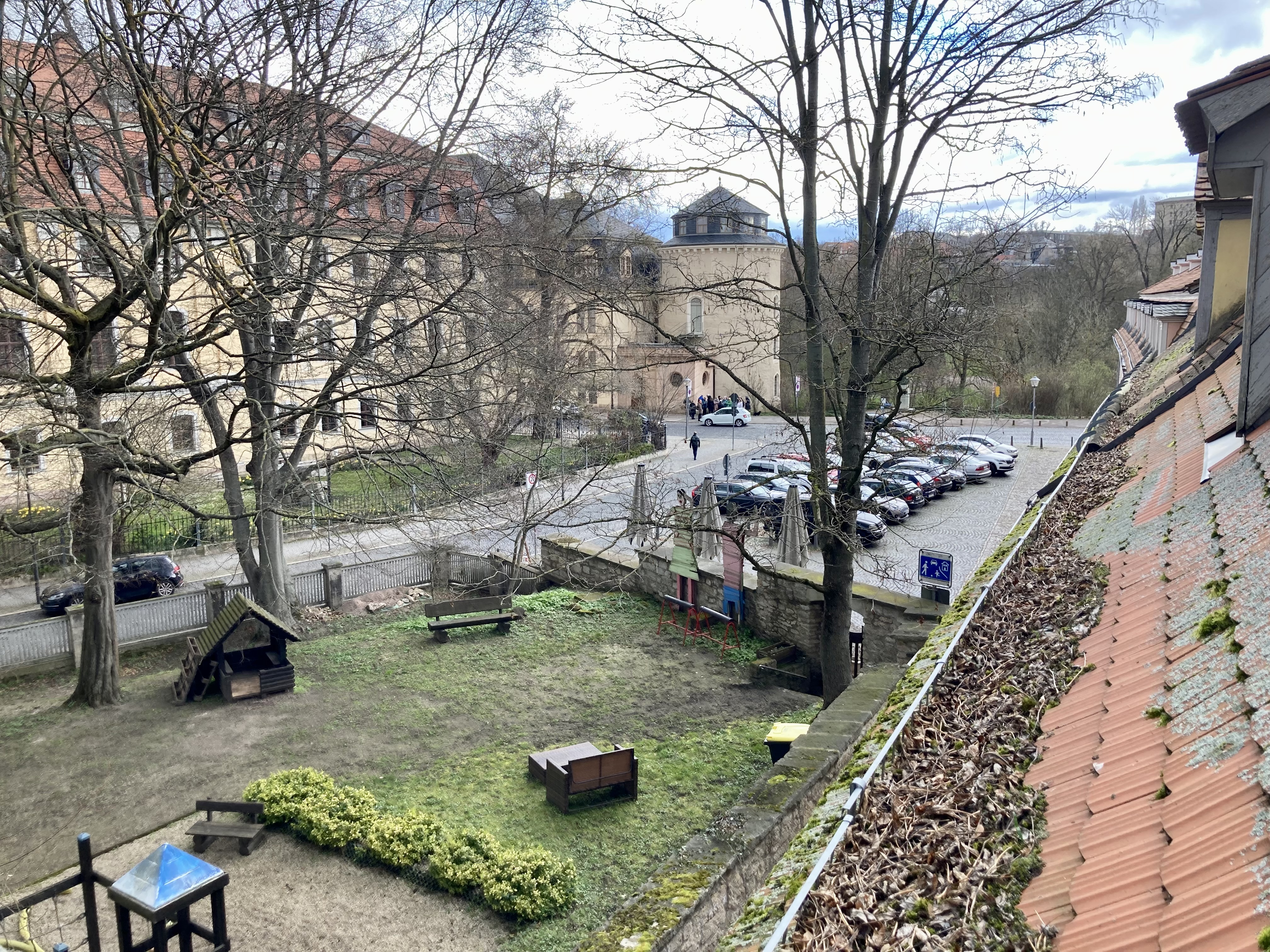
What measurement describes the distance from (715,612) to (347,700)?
20.9ft

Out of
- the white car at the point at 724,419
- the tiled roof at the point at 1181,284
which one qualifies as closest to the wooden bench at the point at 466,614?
the tiled roof at the point at 1181,284

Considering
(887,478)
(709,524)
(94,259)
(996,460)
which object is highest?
(94,259)

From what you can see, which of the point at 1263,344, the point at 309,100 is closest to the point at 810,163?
the point at 309,100

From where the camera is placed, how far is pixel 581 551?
1945cm

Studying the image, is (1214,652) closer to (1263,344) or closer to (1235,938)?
(1235,938)

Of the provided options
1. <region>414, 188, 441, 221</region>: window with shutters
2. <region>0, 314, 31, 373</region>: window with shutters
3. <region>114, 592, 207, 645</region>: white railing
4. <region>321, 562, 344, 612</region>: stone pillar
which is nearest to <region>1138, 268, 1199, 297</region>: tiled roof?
<region>414, 188, 441, 221</region>: window with shutters

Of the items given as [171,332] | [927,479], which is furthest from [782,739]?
[927,479]

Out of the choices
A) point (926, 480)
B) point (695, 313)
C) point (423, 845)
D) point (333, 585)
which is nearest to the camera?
point (423, 845)

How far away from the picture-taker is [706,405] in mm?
58312

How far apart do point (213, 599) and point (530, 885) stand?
11.7 metres

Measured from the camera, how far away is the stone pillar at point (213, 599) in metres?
17.4

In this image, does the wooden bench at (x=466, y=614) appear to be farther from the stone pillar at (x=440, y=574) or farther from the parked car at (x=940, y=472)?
the parked car at (x=940, y=472)

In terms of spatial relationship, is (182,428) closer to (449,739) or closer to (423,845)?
(449,739)

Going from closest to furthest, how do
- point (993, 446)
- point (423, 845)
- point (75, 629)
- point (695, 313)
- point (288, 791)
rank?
point (423, 845) → point (288, 791) → point (75, 629) → point (993, 446) → point (695, 313)
